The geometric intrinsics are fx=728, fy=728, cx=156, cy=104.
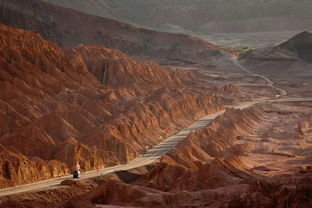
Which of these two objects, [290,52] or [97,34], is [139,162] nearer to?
[290,52]

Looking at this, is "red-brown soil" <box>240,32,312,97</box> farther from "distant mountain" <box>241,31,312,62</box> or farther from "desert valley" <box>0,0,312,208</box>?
"desert valley" <box>0,0,312,208</box>

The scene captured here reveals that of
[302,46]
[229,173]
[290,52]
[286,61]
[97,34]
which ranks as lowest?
[229,173]

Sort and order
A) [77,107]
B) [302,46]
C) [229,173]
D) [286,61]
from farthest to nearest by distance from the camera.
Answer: [302,46]
[286,61]
[77,107]
[229,173]

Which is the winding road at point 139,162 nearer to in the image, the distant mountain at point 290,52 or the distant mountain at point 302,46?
the distant mountain at point 290,52

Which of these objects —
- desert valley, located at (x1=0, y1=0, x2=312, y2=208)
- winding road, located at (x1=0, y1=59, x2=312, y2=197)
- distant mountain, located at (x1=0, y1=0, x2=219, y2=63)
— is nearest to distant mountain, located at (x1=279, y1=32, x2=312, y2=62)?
desert valley, located at (x1=0, y1=0, x2=312, y2=208)

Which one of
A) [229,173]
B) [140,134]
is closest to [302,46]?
[140,134]

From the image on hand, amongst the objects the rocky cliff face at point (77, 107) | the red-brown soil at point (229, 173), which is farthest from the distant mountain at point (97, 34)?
the red-brown soil at point (229, 173)
